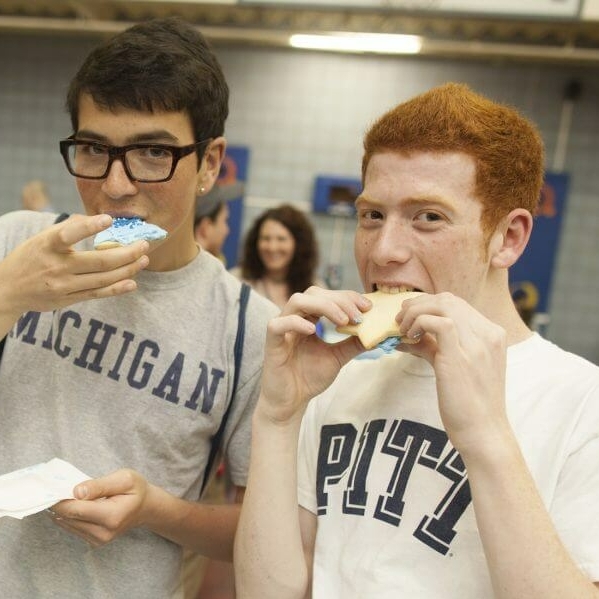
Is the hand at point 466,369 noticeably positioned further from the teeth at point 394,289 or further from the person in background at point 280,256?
the person in background at point 280,256

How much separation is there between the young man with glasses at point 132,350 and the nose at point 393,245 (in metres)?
0.40

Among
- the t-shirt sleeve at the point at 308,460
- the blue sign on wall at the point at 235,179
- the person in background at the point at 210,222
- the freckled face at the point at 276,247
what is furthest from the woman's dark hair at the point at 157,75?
the blue sign on wall at the point at 235,179

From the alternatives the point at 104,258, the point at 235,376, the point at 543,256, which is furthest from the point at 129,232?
the point at 543,256

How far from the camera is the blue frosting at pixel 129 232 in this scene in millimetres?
1192

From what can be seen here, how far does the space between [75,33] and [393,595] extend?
232 inches

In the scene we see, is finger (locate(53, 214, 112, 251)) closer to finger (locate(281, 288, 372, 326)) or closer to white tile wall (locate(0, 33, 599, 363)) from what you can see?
finger (locate(281, 288, 372, 326))

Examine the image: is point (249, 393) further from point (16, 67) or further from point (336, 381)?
point (16, 67)

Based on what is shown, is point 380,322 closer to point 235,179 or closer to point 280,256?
point 280,256

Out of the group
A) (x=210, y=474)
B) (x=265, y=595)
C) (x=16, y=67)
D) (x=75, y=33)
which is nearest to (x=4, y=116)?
(x=16, y=67)

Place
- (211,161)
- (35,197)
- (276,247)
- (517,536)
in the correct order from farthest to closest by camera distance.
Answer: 1. (35,197)
2. (276,247)
3. (211,161)
4. (517,536)

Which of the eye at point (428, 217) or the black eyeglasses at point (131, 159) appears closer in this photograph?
the eye at point (428, 217)

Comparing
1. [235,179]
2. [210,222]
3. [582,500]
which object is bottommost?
[235,179]

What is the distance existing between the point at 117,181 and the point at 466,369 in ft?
2.50

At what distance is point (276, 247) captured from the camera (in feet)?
13.3
